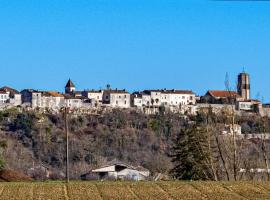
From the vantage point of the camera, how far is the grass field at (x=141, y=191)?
30.9 m

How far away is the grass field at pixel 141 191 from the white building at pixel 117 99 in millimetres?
134115

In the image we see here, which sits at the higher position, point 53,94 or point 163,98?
point 53,94

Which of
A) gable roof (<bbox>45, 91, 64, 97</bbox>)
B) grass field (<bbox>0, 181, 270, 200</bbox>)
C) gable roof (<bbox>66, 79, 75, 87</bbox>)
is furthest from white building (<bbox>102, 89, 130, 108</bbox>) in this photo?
grass field (<bbox>0, 181, 270, 200</bbox>)

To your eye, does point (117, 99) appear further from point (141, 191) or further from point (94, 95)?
point (141, 191)

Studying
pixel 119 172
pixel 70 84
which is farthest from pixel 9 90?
pixel 119 172

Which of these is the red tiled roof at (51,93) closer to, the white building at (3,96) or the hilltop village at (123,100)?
the hilltop village at (123,100)

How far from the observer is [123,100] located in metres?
172

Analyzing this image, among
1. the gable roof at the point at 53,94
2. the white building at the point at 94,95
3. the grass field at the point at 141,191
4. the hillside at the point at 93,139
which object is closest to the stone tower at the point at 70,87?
the white building at the point at 94,95

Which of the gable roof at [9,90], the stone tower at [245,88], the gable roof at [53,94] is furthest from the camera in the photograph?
the stone tower at [245,88]

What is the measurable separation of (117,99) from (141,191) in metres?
139

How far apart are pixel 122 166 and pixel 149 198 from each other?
1755 inches

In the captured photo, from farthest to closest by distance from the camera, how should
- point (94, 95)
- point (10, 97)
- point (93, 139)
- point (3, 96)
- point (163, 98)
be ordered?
point (163, 98), point (94, 95), point (3, 96), point (10, 97), point (93, 139)

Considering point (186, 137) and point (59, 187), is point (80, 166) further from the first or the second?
point (59, 187)

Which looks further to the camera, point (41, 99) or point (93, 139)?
point (41, 99)
